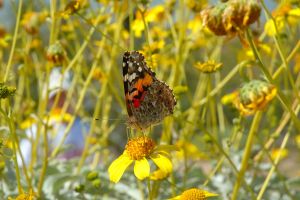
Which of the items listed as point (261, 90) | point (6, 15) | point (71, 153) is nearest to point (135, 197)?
point (261, 90)

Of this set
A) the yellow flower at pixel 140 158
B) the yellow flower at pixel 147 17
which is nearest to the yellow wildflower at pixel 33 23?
the yellow flower at pixel 147 17

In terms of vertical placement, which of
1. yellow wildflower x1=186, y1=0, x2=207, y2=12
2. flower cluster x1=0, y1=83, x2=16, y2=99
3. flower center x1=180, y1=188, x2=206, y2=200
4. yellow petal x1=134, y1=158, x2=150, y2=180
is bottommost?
flower center x1=180, y1=188, x2=206, y2=200

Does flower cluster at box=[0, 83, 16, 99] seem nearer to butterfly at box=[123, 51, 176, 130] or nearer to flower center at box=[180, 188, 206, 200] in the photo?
butterfly at box=[123, 51, 176, 130]

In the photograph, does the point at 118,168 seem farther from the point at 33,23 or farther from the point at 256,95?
the point at 33,23

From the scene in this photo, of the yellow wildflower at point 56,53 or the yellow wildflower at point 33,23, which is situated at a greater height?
the yellow wildflower at point 33,23

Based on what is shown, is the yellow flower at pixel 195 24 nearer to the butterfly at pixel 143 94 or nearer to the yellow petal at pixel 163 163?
the butterfly at pixel 143 94

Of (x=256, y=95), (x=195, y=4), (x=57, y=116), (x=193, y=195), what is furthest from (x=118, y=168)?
(x=57, y=116)

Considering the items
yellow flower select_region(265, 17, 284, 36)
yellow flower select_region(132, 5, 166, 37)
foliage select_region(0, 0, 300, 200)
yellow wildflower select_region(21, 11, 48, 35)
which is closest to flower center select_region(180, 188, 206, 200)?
foliage select_region(0, 0, 300, 200)
